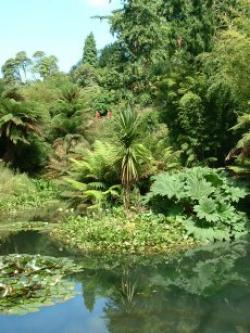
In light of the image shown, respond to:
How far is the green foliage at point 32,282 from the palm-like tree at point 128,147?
346cm

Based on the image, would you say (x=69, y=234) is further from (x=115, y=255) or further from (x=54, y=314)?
(x=54, y=314)

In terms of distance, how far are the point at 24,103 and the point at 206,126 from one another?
738cm

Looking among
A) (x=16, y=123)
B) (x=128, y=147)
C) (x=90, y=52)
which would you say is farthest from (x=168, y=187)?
(x=90, y=52)

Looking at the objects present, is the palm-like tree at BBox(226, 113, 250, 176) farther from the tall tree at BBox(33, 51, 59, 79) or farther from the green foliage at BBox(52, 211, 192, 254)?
the tall tree at BBox(33, 51, 59, 79)

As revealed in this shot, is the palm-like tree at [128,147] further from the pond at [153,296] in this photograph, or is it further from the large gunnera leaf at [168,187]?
the pond at [153,296]

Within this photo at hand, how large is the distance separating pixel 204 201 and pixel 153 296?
378 cm

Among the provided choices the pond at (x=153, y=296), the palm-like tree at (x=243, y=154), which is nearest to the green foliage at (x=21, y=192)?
the pond at (x=153, y=296)

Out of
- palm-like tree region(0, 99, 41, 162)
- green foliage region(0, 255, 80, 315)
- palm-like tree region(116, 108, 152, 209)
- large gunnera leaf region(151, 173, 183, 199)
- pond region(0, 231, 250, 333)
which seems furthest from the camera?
palm-like tree region(0, 99, 41, 162)

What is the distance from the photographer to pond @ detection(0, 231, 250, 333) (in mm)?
5762

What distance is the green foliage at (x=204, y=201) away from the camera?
1011 cm

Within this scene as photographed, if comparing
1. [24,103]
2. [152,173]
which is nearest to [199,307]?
[152,173]

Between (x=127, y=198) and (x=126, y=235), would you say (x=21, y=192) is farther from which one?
(x=126, y=235)

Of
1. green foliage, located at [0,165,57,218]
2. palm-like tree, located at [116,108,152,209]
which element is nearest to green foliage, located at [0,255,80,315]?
palm-like tree, located at [116,108,152,209]

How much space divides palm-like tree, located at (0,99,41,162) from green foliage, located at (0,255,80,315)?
34.1 feet
